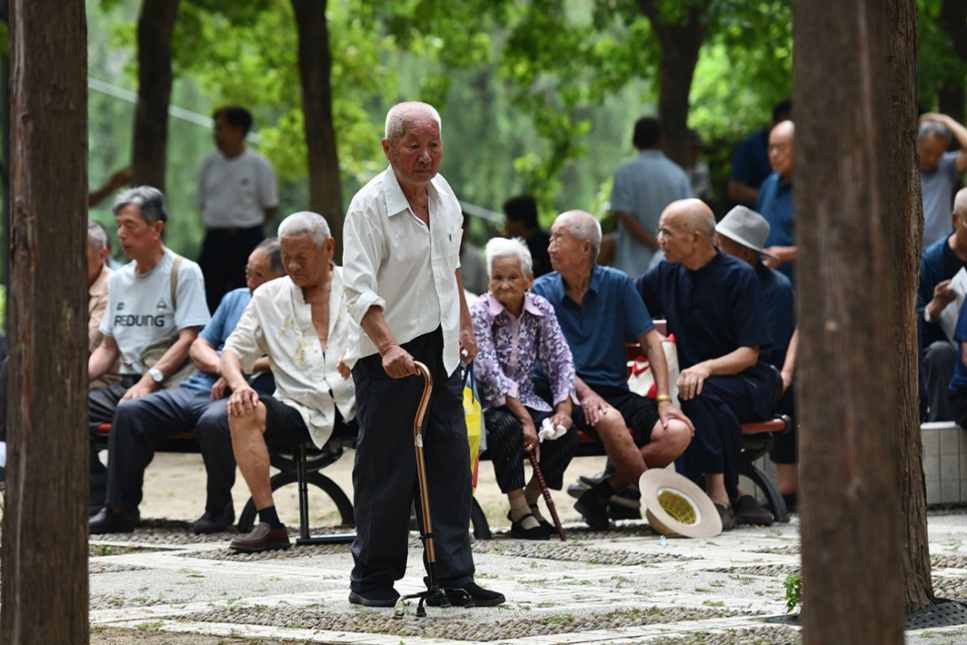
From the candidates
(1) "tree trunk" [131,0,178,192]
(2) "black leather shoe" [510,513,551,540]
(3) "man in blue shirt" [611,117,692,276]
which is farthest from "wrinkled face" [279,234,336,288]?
(1) "tree trunk" [131,0,178,192]

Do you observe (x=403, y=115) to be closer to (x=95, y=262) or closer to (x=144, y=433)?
(x=144, y=433)

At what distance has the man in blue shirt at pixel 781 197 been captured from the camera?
41.7 ft

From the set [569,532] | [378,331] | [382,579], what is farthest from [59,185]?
[569,532]

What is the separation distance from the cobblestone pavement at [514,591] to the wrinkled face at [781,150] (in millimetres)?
3112

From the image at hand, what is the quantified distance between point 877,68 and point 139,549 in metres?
6.38

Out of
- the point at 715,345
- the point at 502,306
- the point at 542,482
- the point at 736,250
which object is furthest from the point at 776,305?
the point at 542,482

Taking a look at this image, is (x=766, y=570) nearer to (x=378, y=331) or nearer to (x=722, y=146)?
(x=378, y=331)

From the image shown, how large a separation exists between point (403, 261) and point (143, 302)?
4.09 meters

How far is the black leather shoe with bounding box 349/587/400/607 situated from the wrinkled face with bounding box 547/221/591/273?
11.4 ft

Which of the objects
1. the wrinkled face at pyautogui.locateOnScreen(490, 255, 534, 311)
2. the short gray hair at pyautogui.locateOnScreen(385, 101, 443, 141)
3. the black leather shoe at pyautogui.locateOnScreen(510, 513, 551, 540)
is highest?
the short gray hair at pyautogui.locateOnScreen(385, 101, 443, 141)

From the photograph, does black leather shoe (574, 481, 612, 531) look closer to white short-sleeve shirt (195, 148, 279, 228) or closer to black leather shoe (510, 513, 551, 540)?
black leather shoe (510, 513, 551, 540)

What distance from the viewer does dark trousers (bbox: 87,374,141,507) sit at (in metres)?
11.1

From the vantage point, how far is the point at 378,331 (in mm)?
7133

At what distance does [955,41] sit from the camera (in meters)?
A: 18.4
